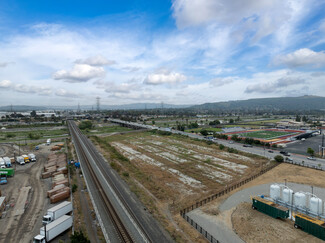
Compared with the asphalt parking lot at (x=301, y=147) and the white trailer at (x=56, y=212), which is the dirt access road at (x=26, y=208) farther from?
the asphalt parking lot at (x=301, y=147)

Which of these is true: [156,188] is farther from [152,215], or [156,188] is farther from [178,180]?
[152,215]

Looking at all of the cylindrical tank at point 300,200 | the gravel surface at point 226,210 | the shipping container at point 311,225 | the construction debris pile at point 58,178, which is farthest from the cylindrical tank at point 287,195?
the construction debris pile at point 58,178

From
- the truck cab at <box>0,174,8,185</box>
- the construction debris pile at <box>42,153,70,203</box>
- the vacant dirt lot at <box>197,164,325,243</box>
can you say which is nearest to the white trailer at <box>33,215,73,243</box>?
the construction debris pile at <box>42,153,70,203</box>

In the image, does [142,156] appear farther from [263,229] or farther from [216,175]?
[263,229]

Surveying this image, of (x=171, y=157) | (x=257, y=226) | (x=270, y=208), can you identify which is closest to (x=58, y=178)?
(x=171, y=157)

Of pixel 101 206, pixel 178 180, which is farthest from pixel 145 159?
pixel 101 206
